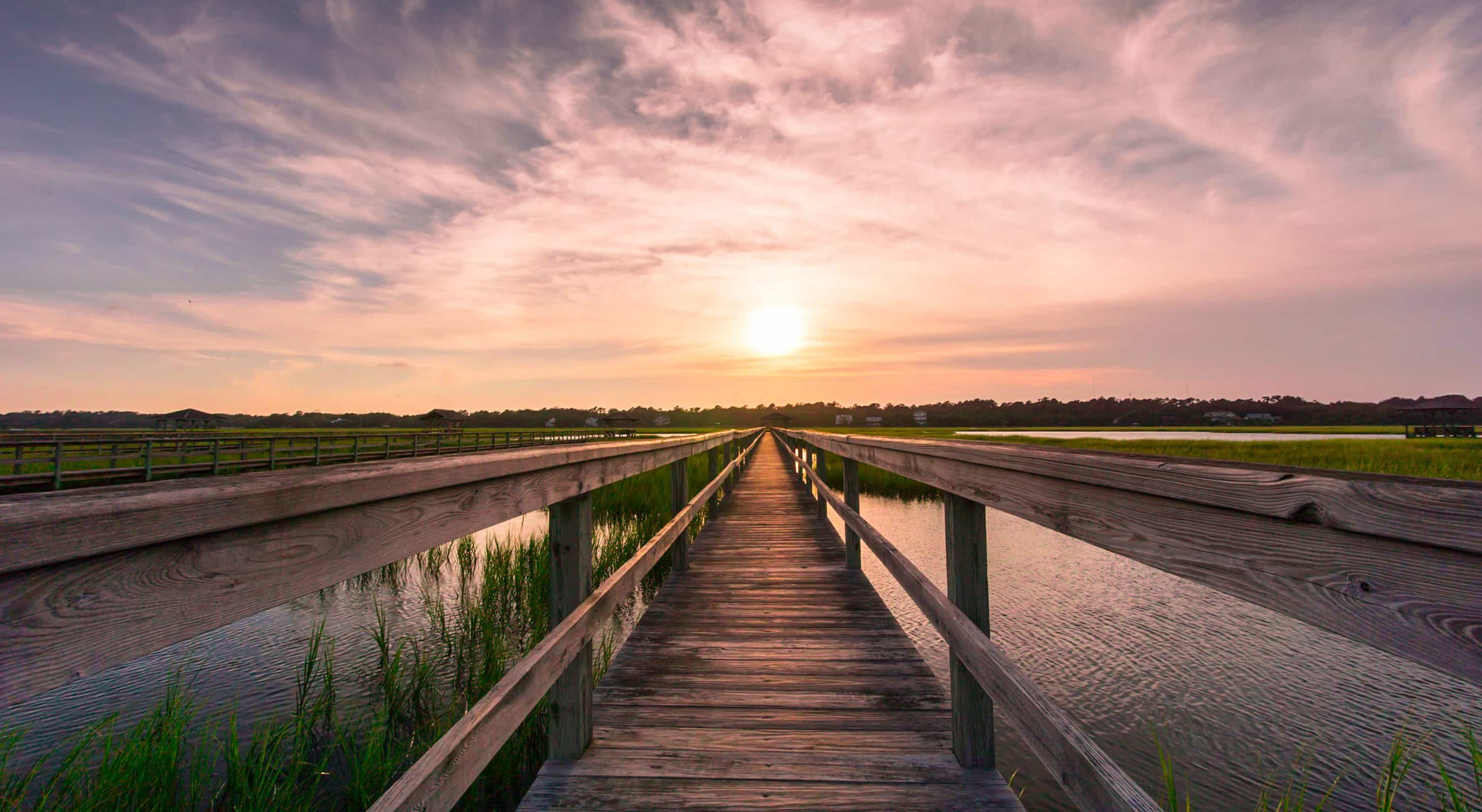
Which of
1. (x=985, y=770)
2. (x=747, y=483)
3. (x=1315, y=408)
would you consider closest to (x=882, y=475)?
(x=747, y=483)

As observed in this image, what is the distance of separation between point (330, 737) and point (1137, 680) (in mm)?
6641

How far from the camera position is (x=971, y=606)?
2445 mm

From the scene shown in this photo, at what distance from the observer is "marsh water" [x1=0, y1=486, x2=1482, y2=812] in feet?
13.9

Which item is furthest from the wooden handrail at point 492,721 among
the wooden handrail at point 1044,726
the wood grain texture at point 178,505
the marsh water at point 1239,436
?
the marsh water at point 1239,436

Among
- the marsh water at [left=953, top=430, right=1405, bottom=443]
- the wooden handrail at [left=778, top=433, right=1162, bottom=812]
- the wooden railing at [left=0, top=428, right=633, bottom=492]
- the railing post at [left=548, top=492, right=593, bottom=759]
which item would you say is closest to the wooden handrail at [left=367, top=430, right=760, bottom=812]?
the railing post at [left=548, top=492, right=593, bottom=759]

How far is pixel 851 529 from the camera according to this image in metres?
5.83

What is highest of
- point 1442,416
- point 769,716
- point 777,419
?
point 777,419

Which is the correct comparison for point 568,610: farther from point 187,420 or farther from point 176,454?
point 187,420

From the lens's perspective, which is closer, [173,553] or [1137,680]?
[173,553]

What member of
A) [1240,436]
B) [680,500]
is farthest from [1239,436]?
[680,500]

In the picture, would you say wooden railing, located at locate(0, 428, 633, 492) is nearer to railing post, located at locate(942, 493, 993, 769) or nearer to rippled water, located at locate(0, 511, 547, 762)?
rippled water, located at locate(0, 511, 547, 762)

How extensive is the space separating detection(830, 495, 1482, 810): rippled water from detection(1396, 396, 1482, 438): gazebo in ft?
96.2

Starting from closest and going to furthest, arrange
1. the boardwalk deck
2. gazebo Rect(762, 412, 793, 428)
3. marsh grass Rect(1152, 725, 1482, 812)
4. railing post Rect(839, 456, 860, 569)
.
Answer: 1. the boardwalk deck
2. marsh grass Rect(1152, 725, 1482, 812)
3. railing post Rect(839, 456, 860, 569)
4. gazebo Rect(762, 412, 793, 428)

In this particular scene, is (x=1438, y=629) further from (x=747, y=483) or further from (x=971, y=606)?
(x=747, y=483)
